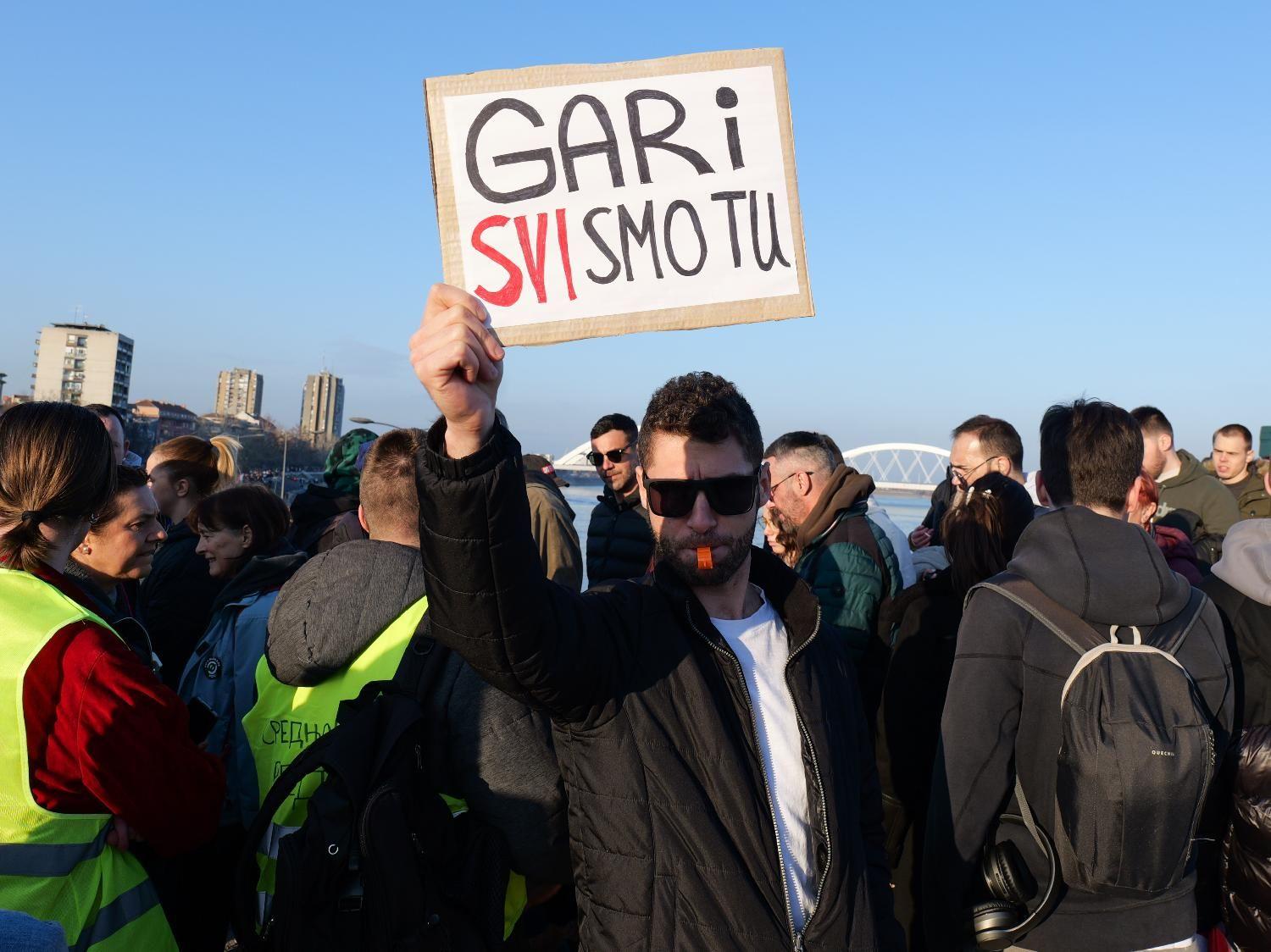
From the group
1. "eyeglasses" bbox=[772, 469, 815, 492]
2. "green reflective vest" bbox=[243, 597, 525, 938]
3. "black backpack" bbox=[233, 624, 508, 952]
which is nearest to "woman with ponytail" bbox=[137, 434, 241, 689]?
"green reflective vest" bbox=[243, 597, 525, 938]

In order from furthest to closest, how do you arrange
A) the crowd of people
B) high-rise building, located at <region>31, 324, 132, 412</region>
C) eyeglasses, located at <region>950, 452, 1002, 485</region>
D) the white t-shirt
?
high-rise building, located at <region>31, 324, 132, 412</region> → eyeglasses, located at <region>950, 452, 1002, 485</region> → the white t-shirt → the crowd of people

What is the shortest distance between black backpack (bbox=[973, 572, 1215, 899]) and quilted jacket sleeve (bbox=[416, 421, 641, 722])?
4.19 feet

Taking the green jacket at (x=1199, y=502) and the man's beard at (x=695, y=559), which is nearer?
the man's beard at (x=695, y=559)

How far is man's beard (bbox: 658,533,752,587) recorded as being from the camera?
6.63ft

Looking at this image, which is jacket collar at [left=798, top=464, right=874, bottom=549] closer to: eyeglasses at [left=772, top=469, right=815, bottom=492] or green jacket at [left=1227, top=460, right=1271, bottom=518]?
eyeglasses at [left=772, top=469, right=815, bottom=492]

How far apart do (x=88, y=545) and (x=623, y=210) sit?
85.7 inches

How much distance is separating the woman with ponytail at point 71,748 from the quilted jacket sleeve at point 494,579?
91cm

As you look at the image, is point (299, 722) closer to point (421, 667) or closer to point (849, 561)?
point (421, 667)

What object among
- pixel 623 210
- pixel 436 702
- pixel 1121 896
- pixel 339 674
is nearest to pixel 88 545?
pixel 339 674

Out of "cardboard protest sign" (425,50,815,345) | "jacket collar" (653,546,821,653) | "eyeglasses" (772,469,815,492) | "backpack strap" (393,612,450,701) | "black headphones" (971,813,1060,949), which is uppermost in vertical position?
"cardboard protest sign" (425,50,815,345)

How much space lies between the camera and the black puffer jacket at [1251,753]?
2.63m

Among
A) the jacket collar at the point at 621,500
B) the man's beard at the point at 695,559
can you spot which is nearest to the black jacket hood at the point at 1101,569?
the man's beard at the point at 695,559

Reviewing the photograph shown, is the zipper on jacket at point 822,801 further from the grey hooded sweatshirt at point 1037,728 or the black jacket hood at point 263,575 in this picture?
the black jacket hood at point 263,575

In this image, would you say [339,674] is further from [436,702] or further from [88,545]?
[88,545]
